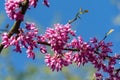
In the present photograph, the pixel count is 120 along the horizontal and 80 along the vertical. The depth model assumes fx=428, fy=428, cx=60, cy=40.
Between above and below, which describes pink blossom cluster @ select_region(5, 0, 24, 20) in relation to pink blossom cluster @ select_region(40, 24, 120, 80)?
above

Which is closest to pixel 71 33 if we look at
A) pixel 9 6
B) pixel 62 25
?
pixel 62 25

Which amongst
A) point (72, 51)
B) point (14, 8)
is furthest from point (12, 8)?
point (72, 51)

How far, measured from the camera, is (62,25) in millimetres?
9938

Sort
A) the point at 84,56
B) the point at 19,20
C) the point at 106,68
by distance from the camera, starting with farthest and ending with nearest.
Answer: the point at 106,68 < the point at 84,56 < the point at 19,20

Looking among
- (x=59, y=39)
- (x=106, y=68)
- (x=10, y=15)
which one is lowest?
(x=106, y=68)

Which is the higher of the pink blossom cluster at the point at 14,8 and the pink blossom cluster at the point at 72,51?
the pink blossom cluster at the point at 14,8

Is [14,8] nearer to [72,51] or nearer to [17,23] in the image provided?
[17,23]

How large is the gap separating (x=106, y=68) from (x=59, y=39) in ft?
6.13

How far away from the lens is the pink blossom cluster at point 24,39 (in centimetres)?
961

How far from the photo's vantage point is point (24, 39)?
9.62 metres

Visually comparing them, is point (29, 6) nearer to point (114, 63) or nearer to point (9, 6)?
point (9, 6)

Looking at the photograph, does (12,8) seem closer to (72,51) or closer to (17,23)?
(17,23)

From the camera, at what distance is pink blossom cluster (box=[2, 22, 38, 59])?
9.61 m

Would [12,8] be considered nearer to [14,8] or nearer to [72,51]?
[14,8]
